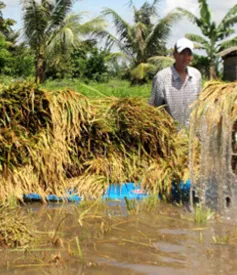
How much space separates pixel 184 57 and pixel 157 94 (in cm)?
50

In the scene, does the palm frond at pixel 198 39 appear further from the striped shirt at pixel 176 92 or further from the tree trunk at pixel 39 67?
the striped shirt at pixel 176 92

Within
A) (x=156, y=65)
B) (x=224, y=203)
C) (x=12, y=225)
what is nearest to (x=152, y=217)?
(x=224, y=203)

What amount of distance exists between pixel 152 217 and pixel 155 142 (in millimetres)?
1349

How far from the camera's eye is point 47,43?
95.7 ft

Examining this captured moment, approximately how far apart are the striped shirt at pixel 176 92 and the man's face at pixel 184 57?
0.12 m

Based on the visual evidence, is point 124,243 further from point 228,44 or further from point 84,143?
point 228,44

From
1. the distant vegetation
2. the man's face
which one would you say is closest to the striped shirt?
the man's face

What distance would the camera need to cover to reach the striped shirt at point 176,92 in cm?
673

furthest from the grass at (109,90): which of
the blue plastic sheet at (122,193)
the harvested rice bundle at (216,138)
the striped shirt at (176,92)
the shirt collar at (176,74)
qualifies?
the harvested rice bundle at (216,138)

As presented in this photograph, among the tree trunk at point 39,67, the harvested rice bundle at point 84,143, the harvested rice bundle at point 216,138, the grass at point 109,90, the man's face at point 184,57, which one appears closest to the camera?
the harvested rice bundle at point 216,138

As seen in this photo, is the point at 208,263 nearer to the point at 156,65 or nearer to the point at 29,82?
the point at 29,82

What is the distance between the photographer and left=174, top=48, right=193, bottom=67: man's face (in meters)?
6.62

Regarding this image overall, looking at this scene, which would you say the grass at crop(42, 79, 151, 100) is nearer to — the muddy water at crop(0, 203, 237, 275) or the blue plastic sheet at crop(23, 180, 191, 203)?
the blue plastic sheet at crop(23, 180, 191, 203)

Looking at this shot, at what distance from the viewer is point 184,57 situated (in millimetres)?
6664
